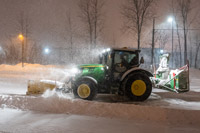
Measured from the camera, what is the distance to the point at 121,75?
9305 mm

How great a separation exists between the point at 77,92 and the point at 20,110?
8.31 feet

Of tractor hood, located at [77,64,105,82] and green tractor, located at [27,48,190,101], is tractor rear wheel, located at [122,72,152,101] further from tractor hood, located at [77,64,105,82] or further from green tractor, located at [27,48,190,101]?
tractor hood, located at [77,64,105,82]

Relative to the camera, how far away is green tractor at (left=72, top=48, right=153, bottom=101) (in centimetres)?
910

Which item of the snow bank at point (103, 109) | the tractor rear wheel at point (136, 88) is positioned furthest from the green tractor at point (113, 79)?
the snow bank at point (103, 109)

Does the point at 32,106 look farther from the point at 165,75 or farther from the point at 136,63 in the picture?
the point at 165,75

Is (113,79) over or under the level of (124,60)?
under

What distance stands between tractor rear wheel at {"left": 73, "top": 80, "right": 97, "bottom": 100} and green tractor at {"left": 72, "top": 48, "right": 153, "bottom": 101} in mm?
188

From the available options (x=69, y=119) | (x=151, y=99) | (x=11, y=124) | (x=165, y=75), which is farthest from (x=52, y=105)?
(x=165, y=75)

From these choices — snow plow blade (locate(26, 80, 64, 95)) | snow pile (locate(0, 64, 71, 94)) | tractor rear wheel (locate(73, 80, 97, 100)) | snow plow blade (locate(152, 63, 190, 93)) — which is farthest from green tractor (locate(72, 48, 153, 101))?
snow plow blade (locate(152, 63, 190, 93))

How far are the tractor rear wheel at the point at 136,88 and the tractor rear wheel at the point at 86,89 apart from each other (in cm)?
140

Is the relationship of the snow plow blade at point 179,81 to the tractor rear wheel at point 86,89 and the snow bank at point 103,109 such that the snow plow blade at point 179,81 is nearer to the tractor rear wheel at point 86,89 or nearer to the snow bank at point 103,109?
the snow bank at point 103,109

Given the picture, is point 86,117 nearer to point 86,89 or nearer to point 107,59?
point 86,89

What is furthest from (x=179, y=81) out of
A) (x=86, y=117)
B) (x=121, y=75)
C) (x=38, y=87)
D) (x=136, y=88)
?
(x=38, y=87)

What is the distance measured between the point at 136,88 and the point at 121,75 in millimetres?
897
